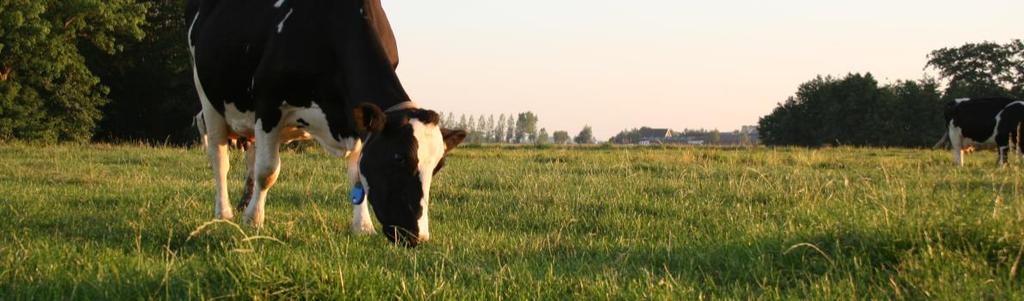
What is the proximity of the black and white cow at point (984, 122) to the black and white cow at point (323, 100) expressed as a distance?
1806cm

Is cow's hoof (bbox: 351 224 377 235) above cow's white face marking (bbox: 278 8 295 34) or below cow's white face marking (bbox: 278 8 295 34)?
below

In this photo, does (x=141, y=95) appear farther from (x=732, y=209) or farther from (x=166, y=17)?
(x=732, y=209)

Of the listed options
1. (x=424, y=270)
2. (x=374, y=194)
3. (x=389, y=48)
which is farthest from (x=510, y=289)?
(x=389, y=48)

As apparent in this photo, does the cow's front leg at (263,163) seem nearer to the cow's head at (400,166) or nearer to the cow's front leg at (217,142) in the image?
the cow's front leg at (217,142)

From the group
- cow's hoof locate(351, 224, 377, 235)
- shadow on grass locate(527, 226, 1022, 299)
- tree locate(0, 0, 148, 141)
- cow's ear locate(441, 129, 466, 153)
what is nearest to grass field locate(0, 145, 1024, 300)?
shadow on grass locate(527, 226, 1022, 299)

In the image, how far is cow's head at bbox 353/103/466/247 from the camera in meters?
4.82

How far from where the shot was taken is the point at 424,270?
4250mm

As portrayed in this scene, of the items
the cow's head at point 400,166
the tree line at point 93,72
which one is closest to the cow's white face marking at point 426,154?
the cow's head at point 400,166

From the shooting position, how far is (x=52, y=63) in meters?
33.2

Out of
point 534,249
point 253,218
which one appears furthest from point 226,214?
point 534,249

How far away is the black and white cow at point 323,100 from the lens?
4887mm

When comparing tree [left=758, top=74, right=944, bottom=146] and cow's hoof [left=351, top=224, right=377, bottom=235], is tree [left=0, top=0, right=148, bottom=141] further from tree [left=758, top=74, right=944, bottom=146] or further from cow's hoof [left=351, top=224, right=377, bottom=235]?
tree [left=758, top=74, right=944, bottom=146]

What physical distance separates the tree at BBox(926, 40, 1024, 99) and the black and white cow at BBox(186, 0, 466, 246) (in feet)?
221

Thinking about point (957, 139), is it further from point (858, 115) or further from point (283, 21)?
point (858, 115)
